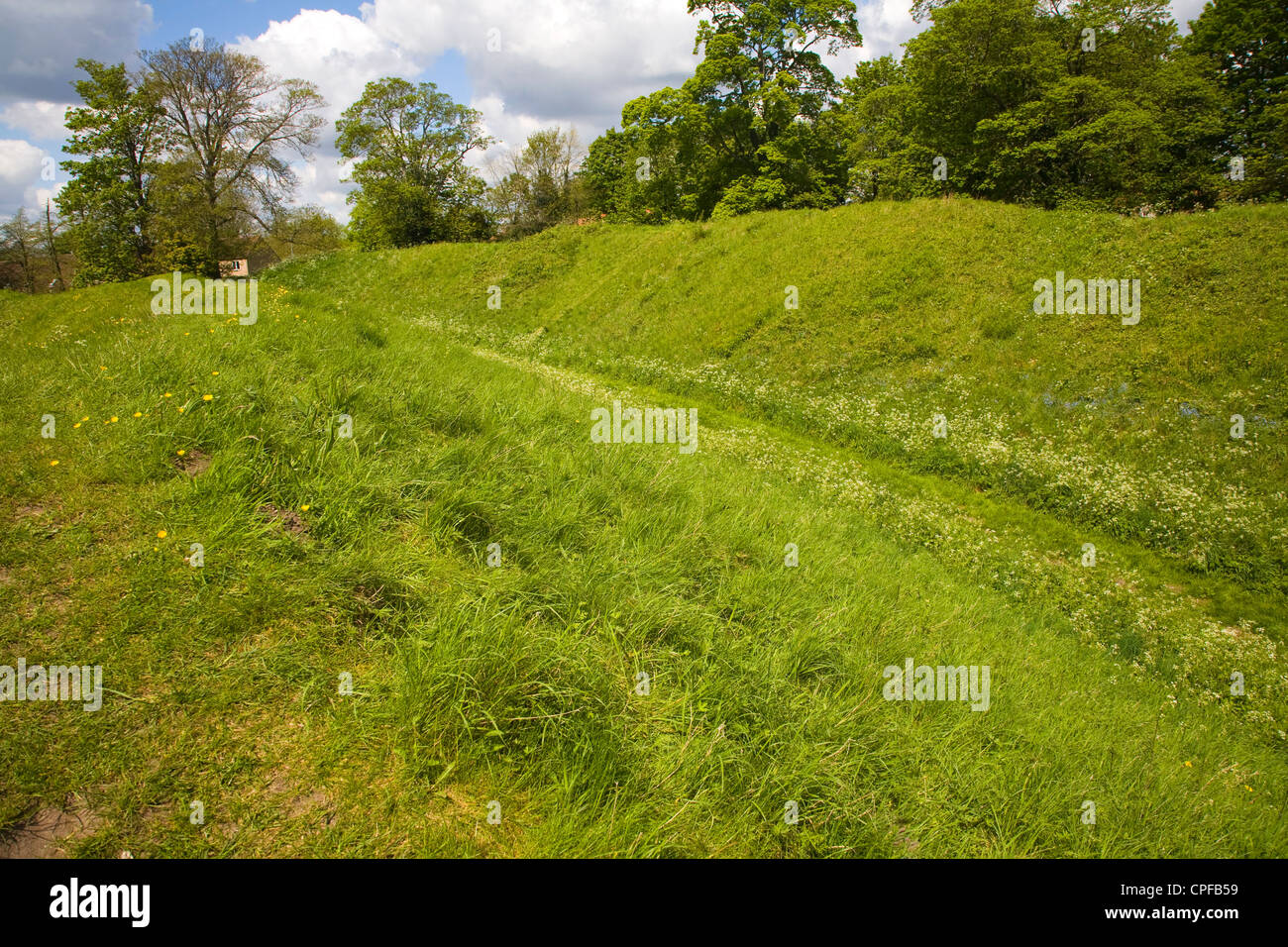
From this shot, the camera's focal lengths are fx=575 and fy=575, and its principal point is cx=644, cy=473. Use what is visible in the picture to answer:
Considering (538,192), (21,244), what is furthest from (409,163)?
(21,244)

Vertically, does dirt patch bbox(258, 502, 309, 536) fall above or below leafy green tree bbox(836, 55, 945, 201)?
below

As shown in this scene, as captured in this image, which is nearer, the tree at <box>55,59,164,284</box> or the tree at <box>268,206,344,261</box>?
the tree at <box>55,59,164,284</box>

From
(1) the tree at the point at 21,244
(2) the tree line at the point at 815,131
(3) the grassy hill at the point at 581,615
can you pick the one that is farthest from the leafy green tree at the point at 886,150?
(1) the tree at the point at 21,244

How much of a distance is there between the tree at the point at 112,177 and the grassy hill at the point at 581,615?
34.1 metres

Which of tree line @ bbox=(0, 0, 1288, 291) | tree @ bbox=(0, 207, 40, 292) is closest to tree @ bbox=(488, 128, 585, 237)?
tree line @ bbox=(0, 0, 1288, 291)

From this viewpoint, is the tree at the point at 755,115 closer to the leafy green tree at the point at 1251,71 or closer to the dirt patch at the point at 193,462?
the leafy green tree at the point at 1251,71

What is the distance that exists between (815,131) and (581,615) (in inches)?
1623

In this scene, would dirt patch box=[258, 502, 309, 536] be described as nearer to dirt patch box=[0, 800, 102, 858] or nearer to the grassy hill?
the grassy hill

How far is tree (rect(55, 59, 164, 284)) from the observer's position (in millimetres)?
33844

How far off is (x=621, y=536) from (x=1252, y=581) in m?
10.5

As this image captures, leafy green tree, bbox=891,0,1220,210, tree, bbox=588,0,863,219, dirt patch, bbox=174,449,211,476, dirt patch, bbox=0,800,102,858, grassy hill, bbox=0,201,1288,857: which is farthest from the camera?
tree, bbox=588,0,863,219

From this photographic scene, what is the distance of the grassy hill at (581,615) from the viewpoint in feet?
10.3

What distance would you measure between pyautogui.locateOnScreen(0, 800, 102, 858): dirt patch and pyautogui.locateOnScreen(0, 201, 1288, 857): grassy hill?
0.07 feet
